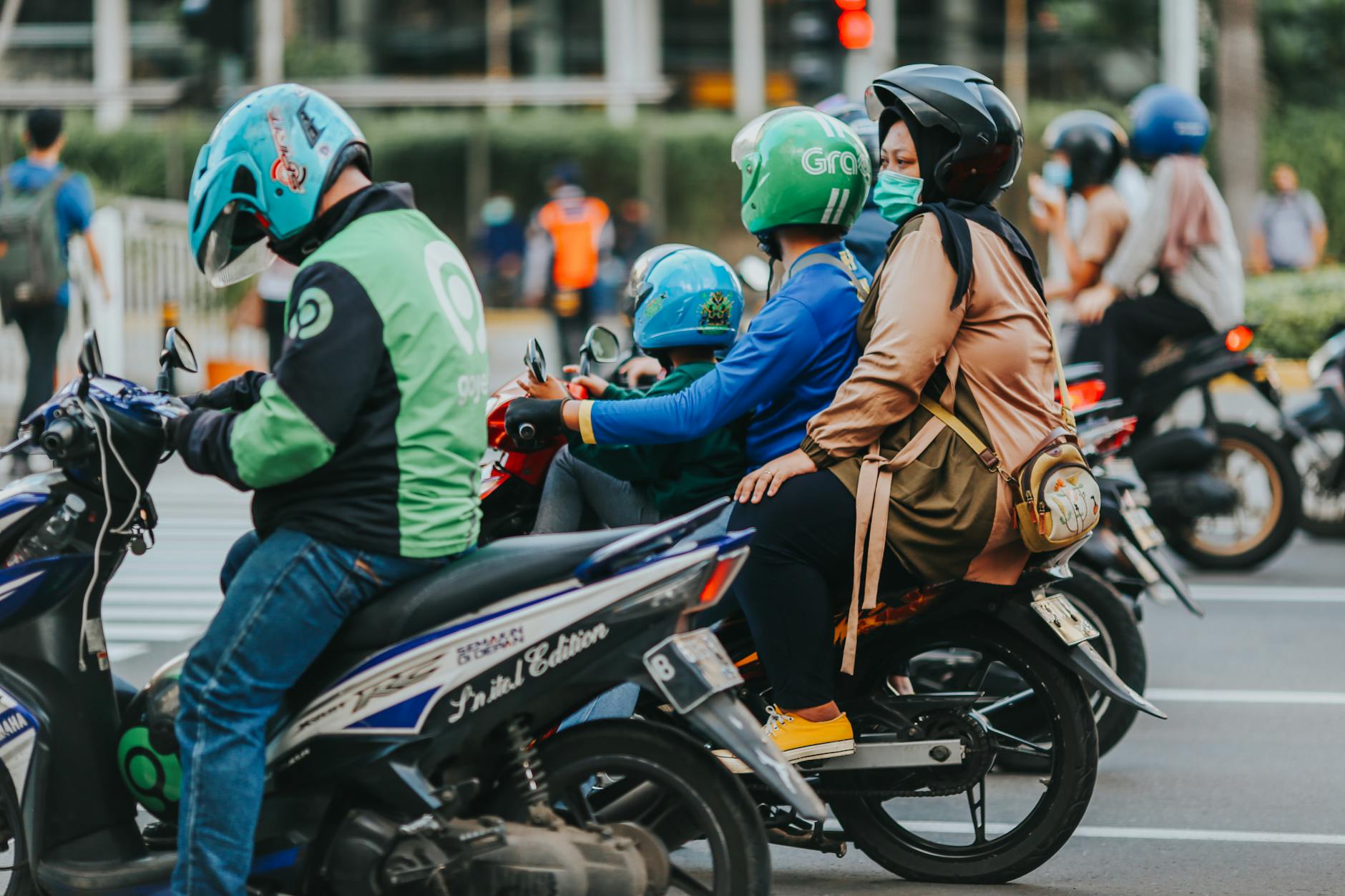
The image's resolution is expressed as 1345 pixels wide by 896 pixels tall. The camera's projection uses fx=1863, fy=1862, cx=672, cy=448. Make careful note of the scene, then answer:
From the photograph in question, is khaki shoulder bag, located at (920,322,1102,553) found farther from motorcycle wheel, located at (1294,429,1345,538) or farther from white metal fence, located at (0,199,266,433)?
white metal fence, located at (0,199,266,433)

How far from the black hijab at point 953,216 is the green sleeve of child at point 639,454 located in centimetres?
63

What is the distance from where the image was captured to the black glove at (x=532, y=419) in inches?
171

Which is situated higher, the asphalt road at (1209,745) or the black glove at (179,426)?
the black glove at (179,426)

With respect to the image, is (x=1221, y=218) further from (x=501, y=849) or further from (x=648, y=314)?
(x=501, y=849)

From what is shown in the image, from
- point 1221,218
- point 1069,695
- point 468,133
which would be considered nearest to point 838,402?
point 1069,695

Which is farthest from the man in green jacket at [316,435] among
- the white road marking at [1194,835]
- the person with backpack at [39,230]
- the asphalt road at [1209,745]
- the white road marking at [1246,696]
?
the person with backpack at [39,230]

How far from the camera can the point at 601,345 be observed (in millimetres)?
4672

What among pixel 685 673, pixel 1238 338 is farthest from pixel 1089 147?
pixel 685 673

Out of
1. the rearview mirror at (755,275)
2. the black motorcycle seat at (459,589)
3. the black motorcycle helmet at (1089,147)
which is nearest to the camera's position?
the black motorcycle seat at (459,589)

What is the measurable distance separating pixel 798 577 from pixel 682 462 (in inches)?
20.9

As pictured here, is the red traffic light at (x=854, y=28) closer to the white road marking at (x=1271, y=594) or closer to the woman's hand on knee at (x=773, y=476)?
the white road marking at (x=1271, y=594)

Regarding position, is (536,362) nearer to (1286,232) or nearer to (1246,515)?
(1246,515)

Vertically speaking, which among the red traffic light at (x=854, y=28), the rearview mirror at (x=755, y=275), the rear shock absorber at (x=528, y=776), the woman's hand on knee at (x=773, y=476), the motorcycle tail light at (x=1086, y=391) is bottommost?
the rear shock absorber at (x=528, y=776)

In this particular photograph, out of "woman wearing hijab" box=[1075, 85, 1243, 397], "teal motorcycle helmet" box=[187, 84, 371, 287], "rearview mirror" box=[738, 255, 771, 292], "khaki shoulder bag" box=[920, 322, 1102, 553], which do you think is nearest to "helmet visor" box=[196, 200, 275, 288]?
"teal motorcycle helmet" box=[187, 84, 371, 287]
